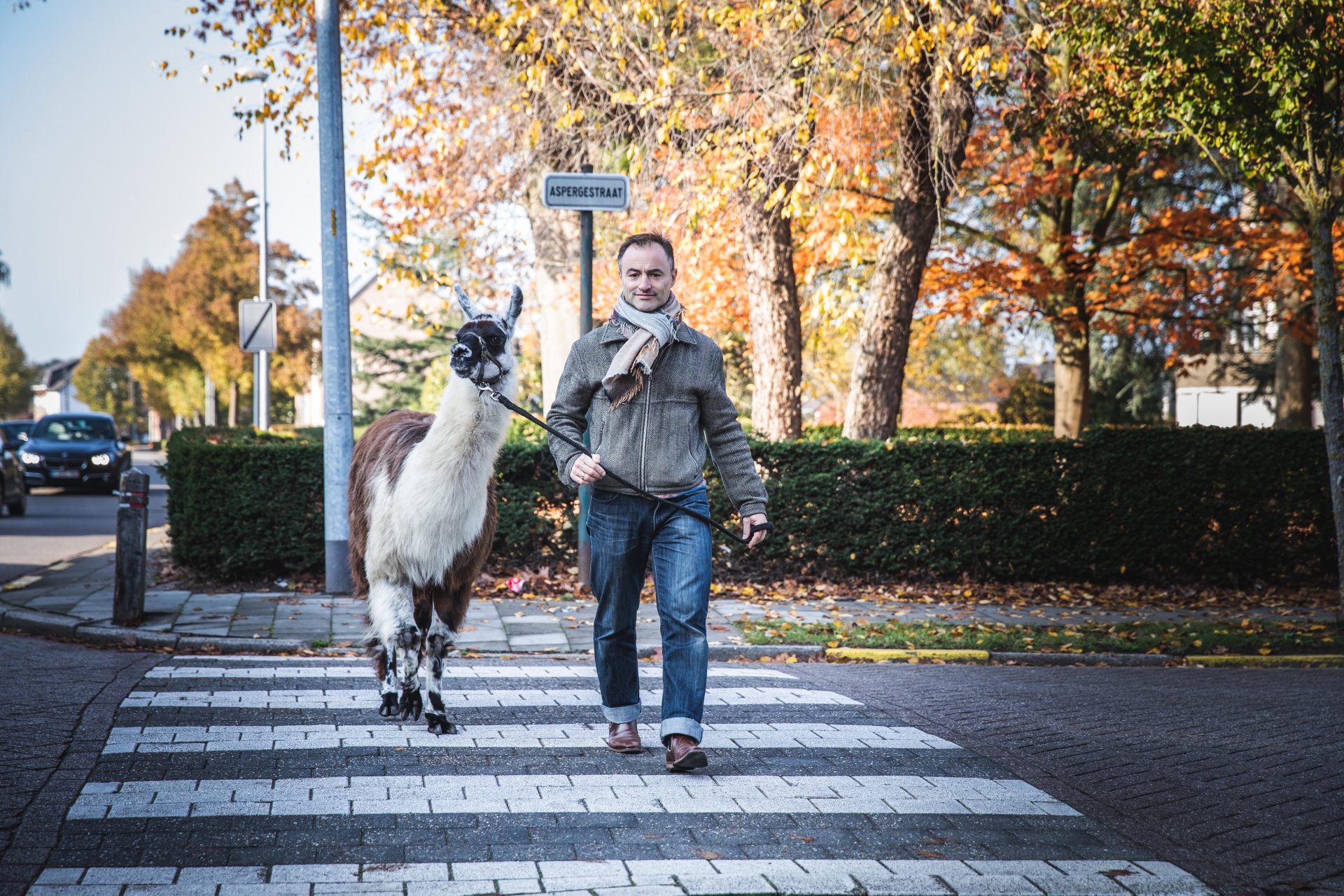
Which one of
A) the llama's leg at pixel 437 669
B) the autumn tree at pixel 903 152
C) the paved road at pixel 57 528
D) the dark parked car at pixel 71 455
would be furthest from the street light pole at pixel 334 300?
the dark parked car at pixel 71 455

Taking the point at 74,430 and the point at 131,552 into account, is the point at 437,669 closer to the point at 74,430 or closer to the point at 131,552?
the point at 131,552

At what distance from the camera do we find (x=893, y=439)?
12180mm

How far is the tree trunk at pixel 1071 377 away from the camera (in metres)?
22.4

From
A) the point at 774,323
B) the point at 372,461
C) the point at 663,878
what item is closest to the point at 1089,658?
the point at 372,461

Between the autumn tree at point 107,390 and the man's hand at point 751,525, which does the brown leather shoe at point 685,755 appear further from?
the autumn tree at point 107,390

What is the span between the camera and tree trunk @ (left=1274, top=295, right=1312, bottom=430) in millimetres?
20953

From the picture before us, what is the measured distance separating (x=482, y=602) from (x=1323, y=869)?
7659 millimetres

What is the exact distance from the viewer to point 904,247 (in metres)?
12.9

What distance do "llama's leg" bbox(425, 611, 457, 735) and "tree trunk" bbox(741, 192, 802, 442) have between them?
7964 millimetres

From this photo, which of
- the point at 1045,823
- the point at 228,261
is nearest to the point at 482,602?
the point at 1045,823

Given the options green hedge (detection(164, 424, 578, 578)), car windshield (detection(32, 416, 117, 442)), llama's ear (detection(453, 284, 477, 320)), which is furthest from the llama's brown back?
car windshield (detection(32, 416, 117, 442))

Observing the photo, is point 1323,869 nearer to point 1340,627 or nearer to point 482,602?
point 1340,627

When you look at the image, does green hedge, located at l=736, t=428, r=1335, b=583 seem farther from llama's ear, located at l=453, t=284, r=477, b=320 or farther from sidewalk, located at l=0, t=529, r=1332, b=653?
→ llama's ear, located at l=453, t=284, r=477, b=320

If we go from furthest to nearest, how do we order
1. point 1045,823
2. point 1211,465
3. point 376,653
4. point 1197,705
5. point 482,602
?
point 1211,465 → point 482,602 → point 1197,705 → point 376,653 → point 1045,823
